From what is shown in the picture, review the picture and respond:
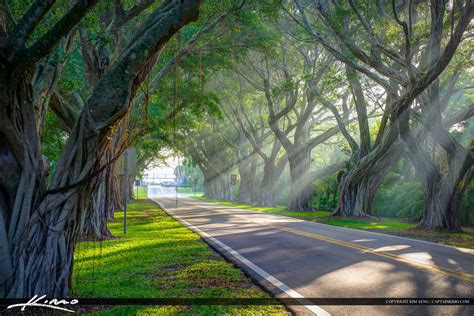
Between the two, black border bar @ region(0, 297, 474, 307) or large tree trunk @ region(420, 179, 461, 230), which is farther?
large tree trunk @ region(420, 179, 461, 230)

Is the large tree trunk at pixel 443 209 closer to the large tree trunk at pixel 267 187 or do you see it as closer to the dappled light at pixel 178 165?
the dappled light at pixel 178 165

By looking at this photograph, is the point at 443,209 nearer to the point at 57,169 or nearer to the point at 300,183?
the point at 57,169

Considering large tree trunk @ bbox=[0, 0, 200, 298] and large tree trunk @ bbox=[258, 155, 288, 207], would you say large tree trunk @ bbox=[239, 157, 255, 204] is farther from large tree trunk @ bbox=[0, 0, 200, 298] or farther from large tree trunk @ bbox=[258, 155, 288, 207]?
large tree trunk @ bbox=[0, 0, 200, 298]

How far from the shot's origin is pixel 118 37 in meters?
16.0

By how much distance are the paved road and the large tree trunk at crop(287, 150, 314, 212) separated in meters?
19.6

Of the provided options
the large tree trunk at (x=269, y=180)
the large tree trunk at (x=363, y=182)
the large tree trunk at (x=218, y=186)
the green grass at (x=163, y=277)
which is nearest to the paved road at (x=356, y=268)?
the green grass at (x=163, y=277)

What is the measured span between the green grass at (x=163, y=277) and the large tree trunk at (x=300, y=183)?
22.2 meters

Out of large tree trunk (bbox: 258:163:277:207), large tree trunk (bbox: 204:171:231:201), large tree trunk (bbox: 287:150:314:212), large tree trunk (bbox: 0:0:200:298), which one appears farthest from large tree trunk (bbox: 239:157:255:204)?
large tree trunk (bbox: 0:0:200:298)

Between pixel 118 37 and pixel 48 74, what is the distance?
8.88 meters

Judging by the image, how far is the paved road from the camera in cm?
648

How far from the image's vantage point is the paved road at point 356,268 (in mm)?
6480

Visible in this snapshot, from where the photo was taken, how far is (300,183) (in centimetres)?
3378

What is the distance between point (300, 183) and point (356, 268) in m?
25.4

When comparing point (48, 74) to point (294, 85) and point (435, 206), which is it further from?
point (294, 85)
